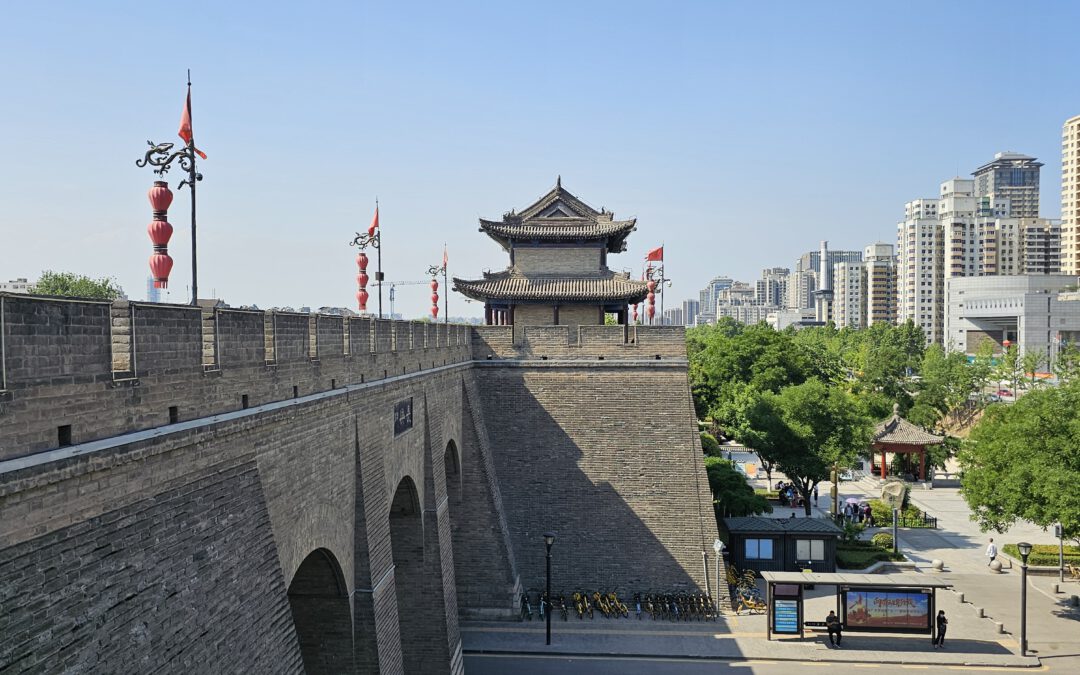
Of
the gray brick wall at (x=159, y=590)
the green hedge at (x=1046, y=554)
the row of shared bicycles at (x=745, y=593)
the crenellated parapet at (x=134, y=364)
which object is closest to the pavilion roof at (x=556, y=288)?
the row of shared bicycles at (x=745, y=593)

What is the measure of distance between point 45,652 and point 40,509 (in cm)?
91

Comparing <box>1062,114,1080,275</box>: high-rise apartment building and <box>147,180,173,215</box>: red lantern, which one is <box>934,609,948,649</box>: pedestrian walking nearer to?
<box>147,180,173,215</box>: red lantern

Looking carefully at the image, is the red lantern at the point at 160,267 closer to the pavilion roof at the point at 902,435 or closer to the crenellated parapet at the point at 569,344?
the crenellated parapet at the point at 569,344

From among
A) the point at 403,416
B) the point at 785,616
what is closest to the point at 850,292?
the point at 785,616

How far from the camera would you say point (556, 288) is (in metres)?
28.0

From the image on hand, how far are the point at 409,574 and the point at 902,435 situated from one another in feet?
98.5

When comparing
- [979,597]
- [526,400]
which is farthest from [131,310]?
[979,597]

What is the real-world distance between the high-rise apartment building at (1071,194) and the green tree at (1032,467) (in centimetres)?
8866

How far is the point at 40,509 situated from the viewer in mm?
5141

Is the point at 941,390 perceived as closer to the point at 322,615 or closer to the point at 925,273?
the point at 322,615

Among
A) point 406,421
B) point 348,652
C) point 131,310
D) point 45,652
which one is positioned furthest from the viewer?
point 406,421

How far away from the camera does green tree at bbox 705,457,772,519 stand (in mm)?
26375

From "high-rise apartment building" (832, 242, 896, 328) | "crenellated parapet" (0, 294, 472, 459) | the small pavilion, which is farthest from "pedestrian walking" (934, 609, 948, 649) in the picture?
"high-rise apartment building" (832, 242, 896, 328)

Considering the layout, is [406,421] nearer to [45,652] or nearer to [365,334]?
[365,334]
